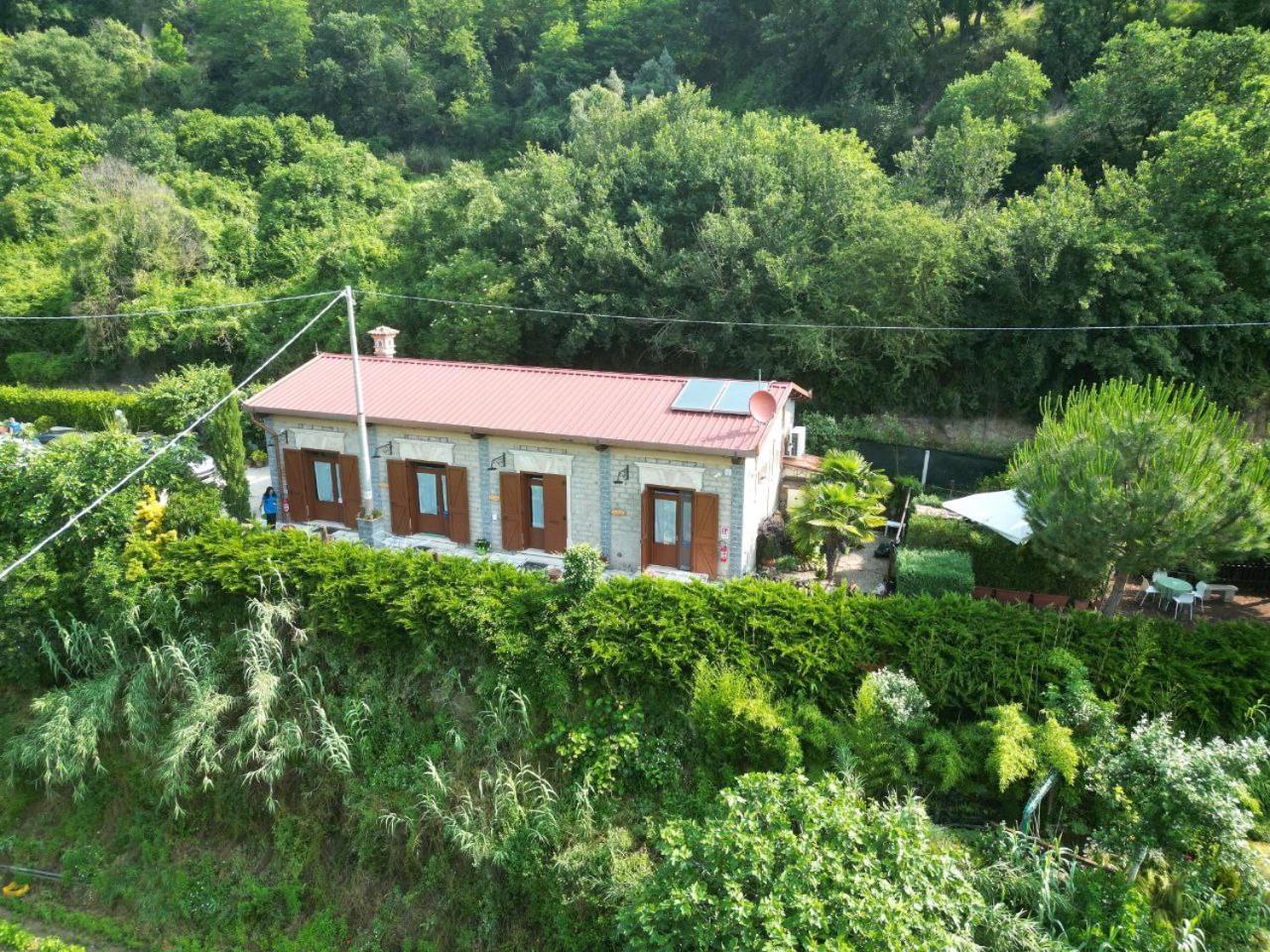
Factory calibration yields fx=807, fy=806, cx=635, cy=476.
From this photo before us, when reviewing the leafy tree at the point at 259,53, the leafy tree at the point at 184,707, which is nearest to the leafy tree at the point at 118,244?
the leafy tree at the point at 259,53

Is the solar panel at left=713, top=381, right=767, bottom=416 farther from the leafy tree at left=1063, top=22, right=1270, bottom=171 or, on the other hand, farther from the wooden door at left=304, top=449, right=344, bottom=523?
the leafy tree at left=1063, top=22, right=1270, bottom=171

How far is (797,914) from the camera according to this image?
7.13m

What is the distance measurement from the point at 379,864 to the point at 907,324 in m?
18.4

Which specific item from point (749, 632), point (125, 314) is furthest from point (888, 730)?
point (125, 314)

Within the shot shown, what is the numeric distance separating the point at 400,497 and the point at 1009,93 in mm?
26521

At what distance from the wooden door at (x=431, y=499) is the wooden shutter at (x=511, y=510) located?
1332mm

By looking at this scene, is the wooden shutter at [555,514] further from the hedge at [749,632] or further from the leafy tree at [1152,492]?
the leafy tree at [1152,492]

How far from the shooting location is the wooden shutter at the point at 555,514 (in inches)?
635

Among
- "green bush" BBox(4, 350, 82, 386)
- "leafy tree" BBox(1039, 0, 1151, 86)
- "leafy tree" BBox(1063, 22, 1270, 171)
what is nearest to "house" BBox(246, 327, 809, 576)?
"leafy tree" BBox(1063, 22, 1270, 171)

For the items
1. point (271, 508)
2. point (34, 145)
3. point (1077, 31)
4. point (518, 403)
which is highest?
point (1077, 31)

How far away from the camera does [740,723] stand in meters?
10.0

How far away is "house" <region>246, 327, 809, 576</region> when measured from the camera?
15180mm

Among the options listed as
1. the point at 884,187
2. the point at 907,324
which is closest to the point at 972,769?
the point at 907,324

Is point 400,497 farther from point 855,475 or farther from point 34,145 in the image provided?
point 34,145
